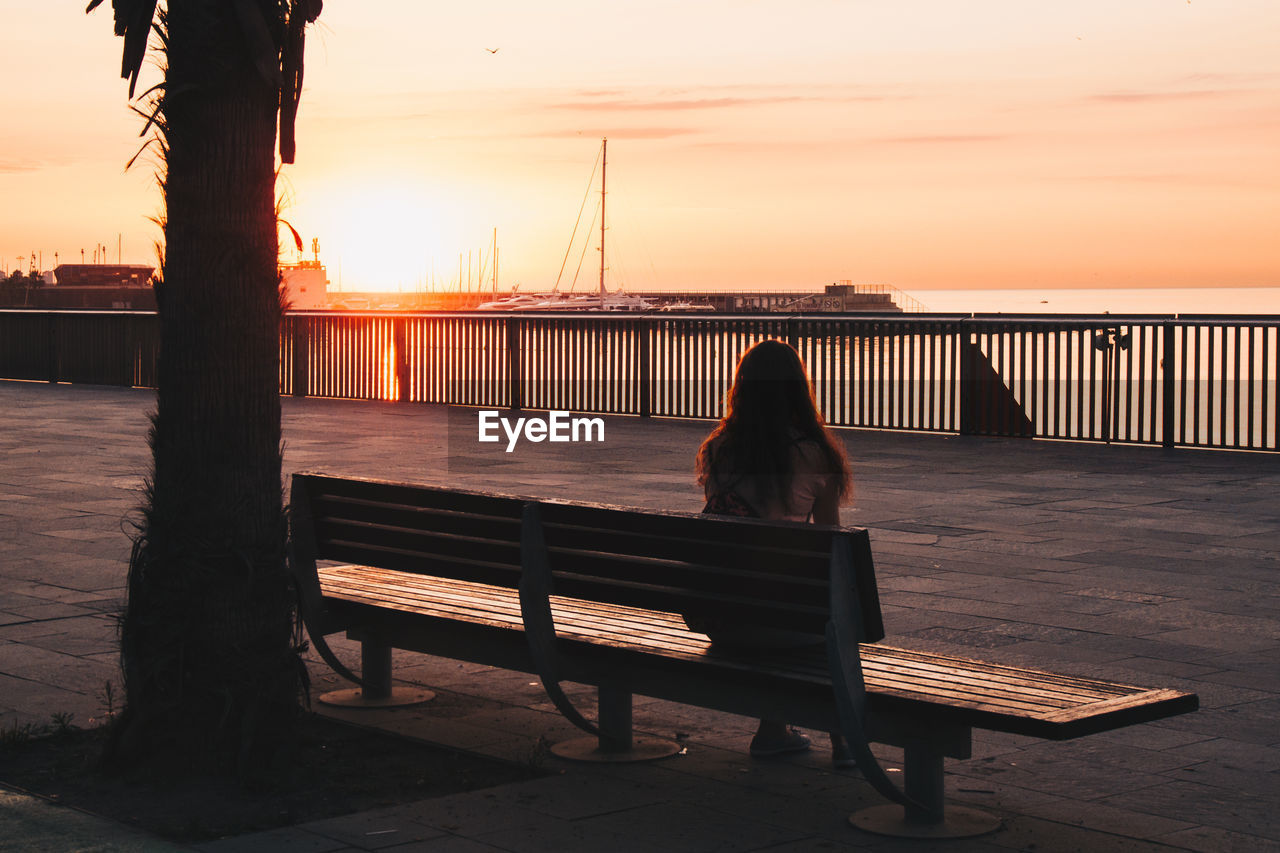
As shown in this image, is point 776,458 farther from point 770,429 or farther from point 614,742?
point 614,742

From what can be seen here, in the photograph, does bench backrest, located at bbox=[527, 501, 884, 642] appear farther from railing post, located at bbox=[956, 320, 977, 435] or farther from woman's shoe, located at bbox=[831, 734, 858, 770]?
railing post, located at bbox=[956, 320, 977, 435]

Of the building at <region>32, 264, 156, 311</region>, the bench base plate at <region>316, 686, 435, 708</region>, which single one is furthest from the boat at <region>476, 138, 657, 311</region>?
the bench base plate at <region>316, 686, 435, 708</region>

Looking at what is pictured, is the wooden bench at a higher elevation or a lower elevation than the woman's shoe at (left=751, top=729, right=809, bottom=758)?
higher

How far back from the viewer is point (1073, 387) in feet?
55.4

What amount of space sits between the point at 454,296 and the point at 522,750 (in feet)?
419

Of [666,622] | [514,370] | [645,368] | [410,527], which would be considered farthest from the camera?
[514,370]

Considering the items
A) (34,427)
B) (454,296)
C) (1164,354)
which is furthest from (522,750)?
(454,296)

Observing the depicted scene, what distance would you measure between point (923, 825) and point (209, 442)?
2.42m

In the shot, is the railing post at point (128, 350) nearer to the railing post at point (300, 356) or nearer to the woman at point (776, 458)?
the railing post at point (300, 356)

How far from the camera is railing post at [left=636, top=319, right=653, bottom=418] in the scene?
63.1 ft

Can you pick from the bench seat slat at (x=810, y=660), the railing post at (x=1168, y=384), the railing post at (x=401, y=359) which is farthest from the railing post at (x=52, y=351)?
the bench seat slat at (x=810, y=660)

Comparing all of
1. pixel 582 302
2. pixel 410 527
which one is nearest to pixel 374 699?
pixel 410 527

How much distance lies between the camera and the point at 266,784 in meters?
4.77

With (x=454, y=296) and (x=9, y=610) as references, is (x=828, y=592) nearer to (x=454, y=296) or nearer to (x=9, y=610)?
(x=9, y=610)
